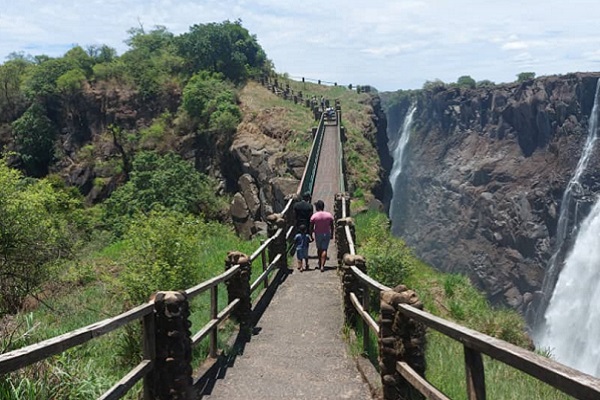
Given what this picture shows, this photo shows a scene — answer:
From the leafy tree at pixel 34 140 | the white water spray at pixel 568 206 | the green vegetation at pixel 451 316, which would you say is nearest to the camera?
the green vegetation at pixel 451 316

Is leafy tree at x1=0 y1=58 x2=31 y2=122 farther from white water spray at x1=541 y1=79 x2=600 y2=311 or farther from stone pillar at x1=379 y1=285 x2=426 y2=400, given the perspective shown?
white water spray at x1=541 y1=79 x2=600 y2=311

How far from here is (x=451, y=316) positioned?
514 inches

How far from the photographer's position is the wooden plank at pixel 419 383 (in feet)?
14.4

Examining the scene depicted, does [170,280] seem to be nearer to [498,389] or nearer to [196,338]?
[196,338]

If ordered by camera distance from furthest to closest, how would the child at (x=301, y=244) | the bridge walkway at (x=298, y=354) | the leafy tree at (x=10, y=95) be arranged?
the leafy tree at (x=10, y=95) → the child at (x=301, y=244) → the bridge walkway at (x=298, y=354)

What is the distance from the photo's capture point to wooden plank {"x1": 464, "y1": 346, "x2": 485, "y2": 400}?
12.8 feet

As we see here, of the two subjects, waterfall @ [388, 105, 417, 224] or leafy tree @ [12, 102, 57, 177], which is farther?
waterfall @ [388, 105, 417, 224]

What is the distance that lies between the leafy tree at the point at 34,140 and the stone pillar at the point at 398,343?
4723 centimetres

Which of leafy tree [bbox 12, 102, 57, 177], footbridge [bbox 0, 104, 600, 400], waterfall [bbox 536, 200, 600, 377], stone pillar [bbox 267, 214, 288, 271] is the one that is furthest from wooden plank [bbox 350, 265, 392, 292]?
waterfall [bbox 536, 200, 600, 377]

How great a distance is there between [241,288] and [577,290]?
77413 millimetres

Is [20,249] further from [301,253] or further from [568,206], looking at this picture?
[568,206]

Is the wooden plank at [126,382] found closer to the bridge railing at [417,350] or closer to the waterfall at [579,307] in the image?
the bridge railing at [417,350]

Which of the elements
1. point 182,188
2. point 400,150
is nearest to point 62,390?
point 182,188

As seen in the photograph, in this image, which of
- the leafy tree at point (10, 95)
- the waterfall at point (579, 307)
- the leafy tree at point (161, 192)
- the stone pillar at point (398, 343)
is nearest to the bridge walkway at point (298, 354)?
the stone pillar at point (398, 343)
